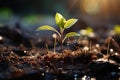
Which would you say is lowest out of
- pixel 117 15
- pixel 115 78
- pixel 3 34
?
pixel 115 78

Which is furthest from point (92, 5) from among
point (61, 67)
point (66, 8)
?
point (61, 67)

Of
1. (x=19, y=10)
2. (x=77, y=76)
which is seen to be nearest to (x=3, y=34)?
(x=77, y=76)

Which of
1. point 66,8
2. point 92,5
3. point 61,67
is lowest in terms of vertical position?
point 61,67

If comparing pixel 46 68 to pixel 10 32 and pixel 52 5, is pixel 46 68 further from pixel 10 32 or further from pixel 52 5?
pixel 52 5

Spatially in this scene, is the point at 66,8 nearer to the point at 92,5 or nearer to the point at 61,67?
the point at 92,5

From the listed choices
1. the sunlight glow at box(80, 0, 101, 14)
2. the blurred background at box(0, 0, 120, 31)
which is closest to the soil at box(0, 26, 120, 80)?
the blurred background at box(0, 0, 120, 31)

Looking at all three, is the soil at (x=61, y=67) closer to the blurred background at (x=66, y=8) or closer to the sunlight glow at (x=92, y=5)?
the blurred background at (x=66, y=8)

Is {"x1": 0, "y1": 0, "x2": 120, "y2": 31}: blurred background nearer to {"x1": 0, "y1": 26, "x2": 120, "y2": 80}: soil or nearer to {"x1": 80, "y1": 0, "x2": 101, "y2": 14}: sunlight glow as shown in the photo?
{"x1": 80, "y1": 0, "x2": 101, "y2": 14}: sunlight glow

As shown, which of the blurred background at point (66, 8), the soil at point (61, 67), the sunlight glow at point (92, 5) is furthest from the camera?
the sunlight glow at point (92, 5)

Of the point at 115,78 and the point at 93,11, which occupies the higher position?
the point at 93,11

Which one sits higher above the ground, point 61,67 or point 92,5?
point 92,5

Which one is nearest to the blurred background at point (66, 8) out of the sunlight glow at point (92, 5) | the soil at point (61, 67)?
the sunlight glow at point (92, 5)
